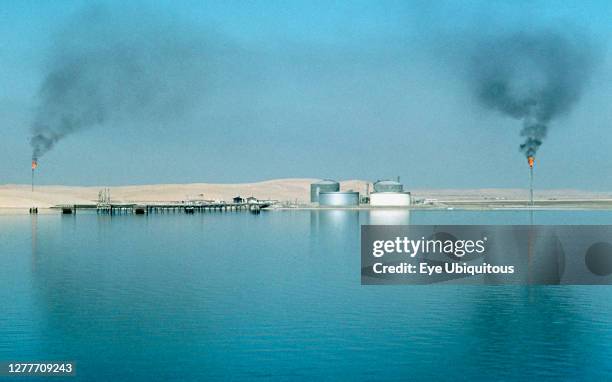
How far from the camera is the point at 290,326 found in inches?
1325

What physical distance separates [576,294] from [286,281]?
60.8 feet

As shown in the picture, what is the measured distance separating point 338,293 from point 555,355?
55.0 ft

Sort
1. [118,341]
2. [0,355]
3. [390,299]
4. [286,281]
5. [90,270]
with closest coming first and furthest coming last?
[0,355]
[118,341]
[390,299]
[286,281]
[90,270]

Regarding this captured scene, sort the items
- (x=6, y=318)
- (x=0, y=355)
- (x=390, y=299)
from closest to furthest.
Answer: (x=0, y=355) → (x=6, y=318) → (x=390, y=299)

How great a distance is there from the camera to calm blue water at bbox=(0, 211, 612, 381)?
88.9 feet

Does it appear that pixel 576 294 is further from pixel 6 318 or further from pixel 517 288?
pixel 6 318

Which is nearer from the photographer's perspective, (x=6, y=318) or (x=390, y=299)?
(x=6, y=318)

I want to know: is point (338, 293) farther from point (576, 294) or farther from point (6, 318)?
point (6, 318)

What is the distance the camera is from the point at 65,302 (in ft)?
134

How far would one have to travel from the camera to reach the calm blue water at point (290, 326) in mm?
27094

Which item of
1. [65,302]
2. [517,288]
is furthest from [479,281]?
[65,302]

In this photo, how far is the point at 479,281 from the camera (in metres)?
48.9

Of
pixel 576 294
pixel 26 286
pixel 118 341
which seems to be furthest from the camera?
pixel 26 286

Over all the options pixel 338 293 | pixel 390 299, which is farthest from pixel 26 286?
pixel 390 299
